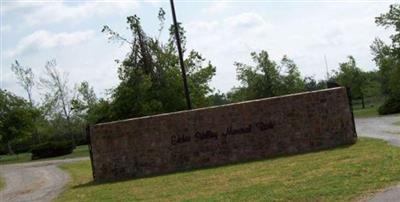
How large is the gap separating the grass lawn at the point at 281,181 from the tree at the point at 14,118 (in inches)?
1400

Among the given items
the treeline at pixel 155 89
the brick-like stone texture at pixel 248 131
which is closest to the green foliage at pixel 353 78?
the treeline at pixel 155 89

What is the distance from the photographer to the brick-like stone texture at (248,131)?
21.8 meters

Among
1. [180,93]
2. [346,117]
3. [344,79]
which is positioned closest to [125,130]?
[346,117]

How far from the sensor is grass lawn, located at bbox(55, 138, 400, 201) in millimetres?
11906

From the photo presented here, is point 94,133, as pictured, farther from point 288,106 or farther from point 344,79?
point 344,79

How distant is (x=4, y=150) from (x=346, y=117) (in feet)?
175

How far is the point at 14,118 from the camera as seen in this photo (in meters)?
56.4

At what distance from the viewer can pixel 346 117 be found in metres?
21.9

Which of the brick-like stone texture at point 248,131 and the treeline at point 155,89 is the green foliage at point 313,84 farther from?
the brick-like stone texture at point 248,131

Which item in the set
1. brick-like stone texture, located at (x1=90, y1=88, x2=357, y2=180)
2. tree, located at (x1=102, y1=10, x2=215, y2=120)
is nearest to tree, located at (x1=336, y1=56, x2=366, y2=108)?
tree, located at (x1=102, y1=10, x2=215, y2=120)

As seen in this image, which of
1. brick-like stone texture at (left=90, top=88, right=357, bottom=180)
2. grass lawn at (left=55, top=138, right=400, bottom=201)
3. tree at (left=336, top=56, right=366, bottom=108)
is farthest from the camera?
tree at (left=336, top=56, right=366, bottom=108)

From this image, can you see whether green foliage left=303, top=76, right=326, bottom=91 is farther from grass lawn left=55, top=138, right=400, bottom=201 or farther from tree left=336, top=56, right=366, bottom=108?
grass lawn left=55, top=138, right=400, bottom=201

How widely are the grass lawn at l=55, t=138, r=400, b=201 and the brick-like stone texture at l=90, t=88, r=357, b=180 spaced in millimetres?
1335

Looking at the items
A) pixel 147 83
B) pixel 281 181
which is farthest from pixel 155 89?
pixel 281 181
